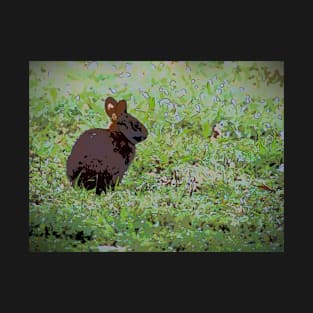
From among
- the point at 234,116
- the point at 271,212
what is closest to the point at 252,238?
the point at 271,212

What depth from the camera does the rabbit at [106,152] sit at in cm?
1137

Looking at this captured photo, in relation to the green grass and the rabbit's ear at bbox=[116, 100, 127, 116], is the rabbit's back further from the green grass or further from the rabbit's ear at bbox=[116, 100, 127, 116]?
the rabbit's ear at bbox=[116, 100, 127, 116]

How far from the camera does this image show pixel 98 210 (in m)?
11.4

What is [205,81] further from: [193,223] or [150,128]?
[193,223]

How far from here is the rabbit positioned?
11367 mm

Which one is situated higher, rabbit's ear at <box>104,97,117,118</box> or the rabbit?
rabbit's ear at <box>104,97,117,118</box>

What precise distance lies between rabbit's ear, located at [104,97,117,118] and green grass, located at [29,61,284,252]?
2.3 inches

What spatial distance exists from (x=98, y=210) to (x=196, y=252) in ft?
3.47

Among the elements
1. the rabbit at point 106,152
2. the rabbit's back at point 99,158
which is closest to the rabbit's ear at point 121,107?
the rabbit at point 106,152

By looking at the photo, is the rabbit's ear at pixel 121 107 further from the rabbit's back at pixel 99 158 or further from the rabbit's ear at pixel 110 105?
the rabbit's back at pixel 99 158

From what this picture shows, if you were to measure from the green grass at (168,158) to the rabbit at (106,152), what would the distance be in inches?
2.8

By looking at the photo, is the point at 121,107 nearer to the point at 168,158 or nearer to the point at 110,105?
the point at 110,105

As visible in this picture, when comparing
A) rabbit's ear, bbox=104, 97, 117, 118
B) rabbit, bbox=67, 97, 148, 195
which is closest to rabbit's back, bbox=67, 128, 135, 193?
rabbit, bbox=67, 97, 148, 195

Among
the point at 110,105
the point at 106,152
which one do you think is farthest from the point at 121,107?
the point at 106,152
